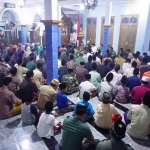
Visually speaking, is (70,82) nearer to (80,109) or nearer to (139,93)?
(139,93)

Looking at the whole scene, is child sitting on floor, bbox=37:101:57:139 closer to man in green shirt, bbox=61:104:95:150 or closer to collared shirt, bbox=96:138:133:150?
man in green shirt, bbox=61:104:95:150

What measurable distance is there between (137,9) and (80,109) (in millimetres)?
8635

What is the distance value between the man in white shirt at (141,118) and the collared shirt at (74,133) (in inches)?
39.4

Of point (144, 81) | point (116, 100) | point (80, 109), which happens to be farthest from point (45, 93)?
point (144, 81)

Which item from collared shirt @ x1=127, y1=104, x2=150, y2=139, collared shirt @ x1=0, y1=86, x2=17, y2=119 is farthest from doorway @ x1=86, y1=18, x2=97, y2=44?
collared shirt @ x1=127, y1=104, x2=150, y2=139

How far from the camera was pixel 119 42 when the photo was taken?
1025 cm

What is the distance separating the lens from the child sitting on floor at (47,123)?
2.72 meters

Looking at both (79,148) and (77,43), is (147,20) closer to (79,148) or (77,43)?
(77,43)

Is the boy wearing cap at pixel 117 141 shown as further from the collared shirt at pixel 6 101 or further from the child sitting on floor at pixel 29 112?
the collared shirt at pixel 6 101

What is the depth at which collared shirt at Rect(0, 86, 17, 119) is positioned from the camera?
3.30m

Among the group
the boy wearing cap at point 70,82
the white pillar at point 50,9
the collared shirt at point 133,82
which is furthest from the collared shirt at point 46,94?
the white pillar at point 50,9

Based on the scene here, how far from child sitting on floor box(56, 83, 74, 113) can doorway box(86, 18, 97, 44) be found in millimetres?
8817

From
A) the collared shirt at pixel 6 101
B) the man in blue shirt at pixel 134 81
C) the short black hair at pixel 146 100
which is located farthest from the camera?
the man in blue shirt at pixel 134 81

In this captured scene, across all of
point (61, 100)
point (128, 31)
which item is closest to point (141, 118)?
point (61, 100)
